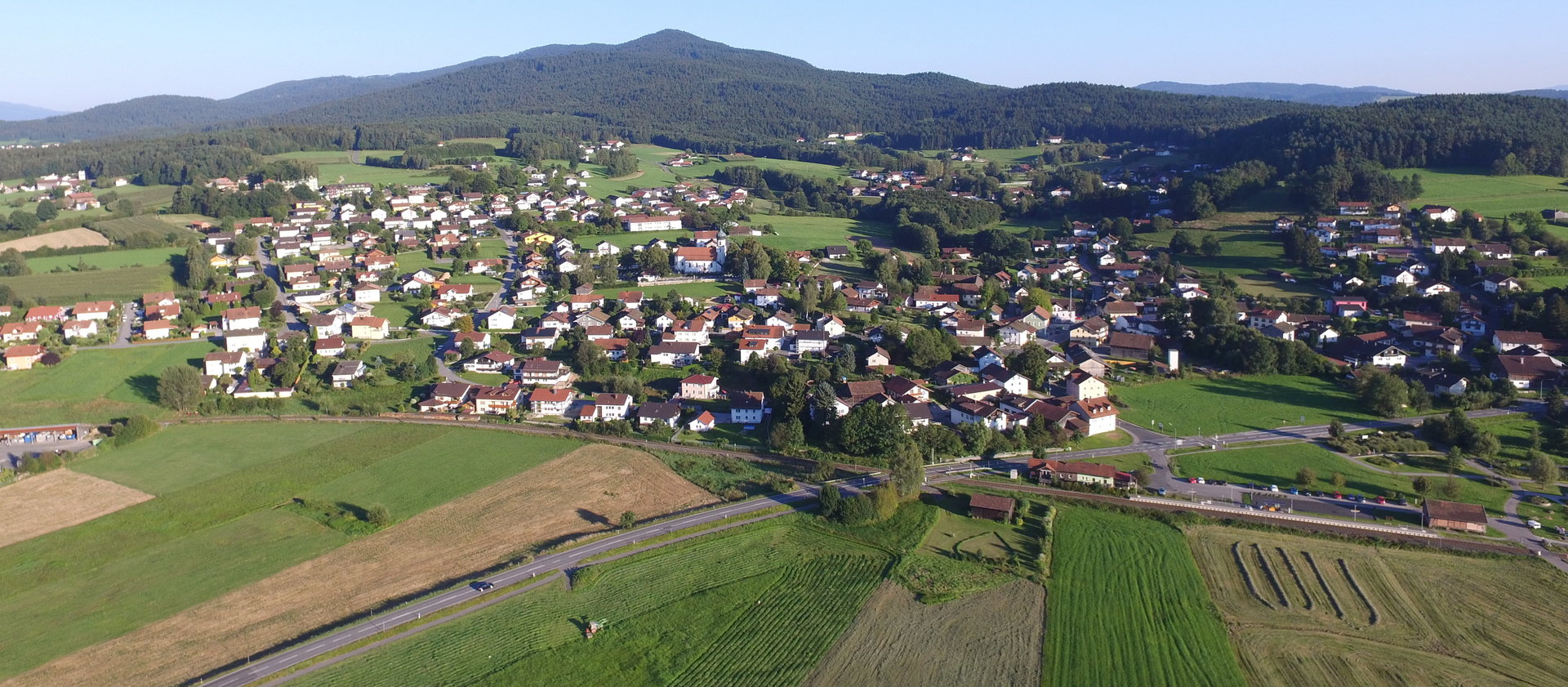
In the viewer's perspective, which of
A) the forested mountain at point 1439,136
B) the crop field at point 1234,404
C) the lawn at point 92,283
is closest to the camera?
the crop field at point 1234,404

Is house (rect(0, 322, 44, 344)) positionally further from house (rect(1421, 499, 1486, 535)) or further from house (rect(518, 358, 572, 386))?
house (rect(1421, 499, 1486, 535))

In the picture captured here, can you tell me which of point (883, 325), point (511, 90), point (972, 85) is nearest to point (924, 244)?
point (883, 325)

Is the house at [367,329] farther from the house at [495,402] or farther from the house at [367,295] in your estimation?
the house at [495,402]

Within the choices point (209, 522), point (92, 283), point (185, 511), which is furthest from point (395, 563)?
point (92, 283)

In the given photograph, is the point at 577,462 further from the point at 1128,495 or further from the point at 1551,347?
the point at 1551,347

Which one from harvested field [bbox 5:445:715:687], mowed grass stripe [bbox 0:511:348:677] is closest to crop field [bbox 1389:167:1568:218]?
harvested field [bbox 5:445:715:687]

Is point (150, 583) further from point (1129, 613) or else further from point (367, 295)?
point (367, 295)

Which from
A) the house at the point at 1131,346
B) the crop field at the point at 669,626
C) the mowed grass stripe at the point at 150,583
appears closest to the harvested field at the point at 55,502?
the mowed grass stripe at the point at 150,583
